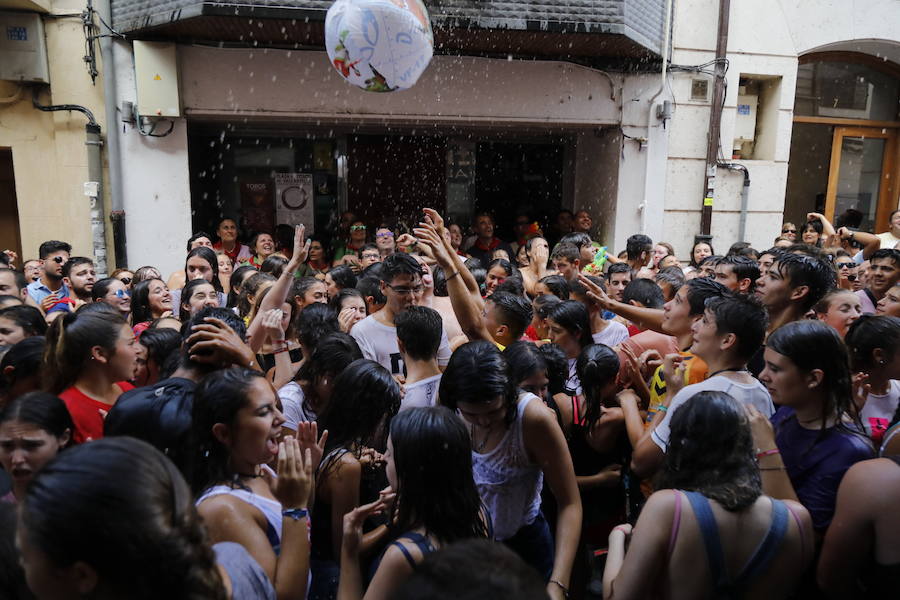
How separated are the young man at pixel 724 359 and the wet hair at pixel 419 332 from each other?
988 mm

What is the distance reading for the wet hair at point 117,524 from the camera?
1.06 m

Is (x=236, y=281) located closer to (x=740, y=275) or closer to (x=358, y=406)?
(x=358, y=406)

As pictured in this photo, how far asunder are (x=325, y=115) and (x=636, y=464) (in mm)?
6193

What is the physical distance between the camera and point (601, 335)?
376 cm

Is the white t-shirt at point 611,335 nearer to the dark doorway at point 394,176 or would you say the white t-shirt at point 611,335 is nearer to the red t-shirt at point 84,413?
the red t-shirt at point 84,413

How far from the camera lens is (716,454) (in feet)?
5.39

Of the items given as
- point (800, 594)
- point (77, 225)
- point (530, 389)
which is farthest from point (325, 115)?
point (800, 594)

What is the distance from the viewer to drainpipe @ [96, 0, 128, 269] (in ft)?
22.2

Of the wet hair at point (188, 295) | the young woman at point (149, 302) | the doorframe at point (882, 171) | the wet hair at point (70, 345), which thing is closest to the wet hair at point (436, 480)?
the wet hair at point (70, 345)

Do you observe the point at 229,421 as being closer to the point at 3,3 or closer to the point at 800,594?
the point at 800,594

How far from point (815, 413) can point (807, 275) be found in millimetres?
1537

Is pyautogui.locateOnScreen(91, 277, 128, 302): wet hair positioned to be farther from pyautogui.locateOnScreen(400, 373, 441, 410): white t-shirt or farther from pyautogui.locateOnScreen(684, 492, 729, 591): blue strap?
pyautogui.locateOnScreen(684, 492, 729, 591): blue strap

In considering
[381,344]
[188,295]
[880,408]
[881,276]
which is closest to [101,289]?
[188,295]

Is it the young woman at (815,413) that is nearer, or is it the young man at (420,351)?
the young woman at (815,413)
